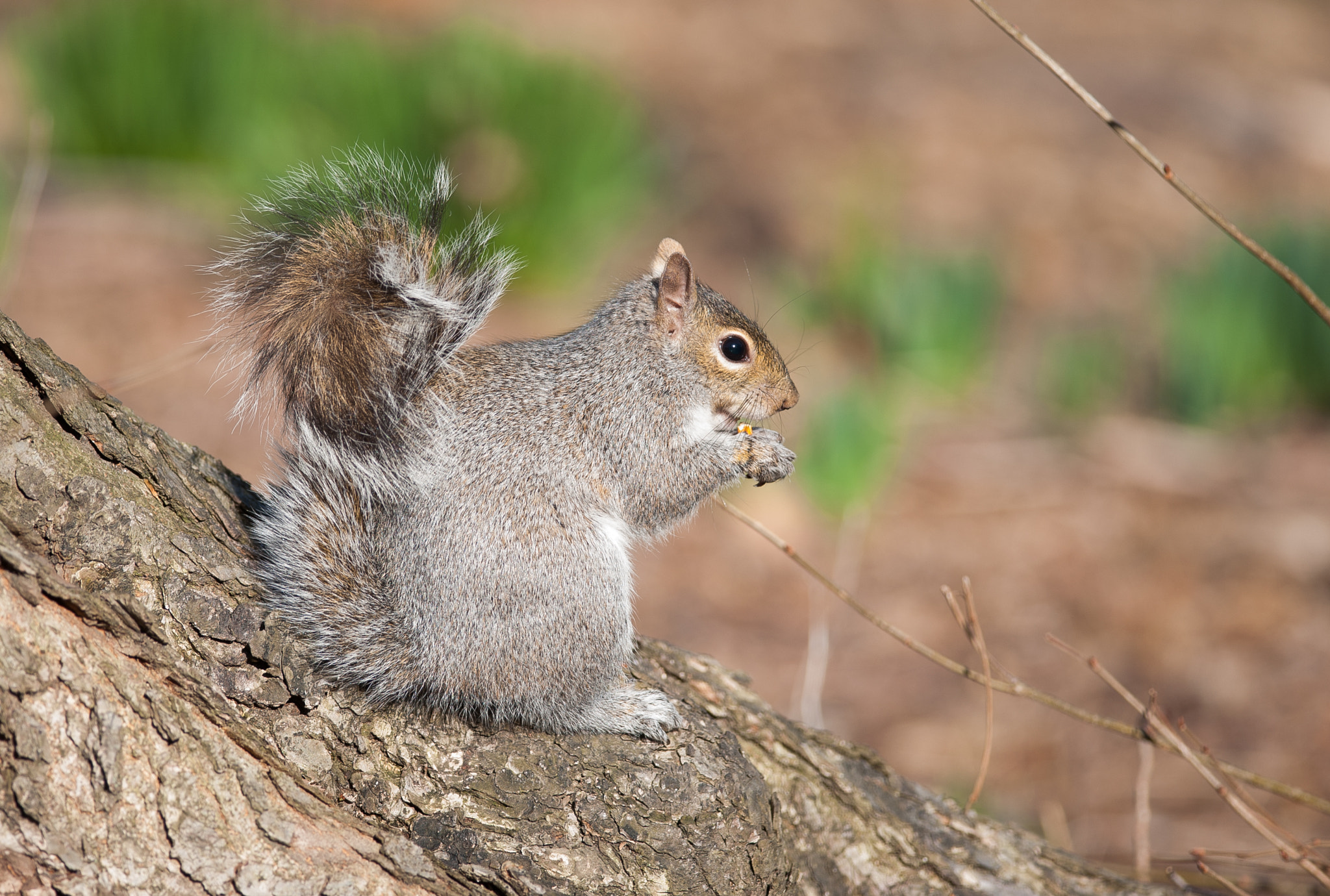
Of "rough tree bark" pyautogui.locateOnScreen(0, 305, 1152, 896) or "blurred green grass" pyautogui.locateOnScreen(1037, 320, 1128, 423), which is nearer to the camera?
"rough tree bark" pyautogui.locateOnScreen(0, 305, 1152, 896)

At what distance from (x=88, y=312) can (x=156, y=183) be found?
1.02 m

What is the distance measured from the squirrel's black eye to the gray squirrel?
365 millimetres

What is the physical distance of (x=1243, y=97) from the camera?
7.30m

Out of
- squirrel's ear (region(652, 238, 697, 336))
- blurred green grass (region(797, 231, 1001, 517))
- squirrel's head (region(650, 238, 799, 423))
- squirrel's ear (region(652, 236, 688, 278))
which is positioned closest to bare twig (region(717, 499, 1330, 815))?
squirrel's head (region(650, 238, 799, 423))

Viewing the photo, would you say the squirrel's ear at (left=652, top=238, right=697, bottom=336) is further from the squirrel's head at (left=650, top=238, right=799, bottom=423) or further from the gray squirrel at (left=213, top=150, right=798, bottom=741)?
the gray squirrel at (left=213, top=150, right=798, bottom=741)

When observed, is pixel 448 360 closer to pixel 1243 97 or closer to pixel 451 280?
pixel 451 280

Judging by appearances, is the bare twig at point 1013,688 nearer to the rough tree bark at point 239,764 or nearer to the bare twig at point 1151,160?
the rough tree bark at point 239,764

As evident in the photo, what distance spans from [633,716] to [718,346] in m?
0.76

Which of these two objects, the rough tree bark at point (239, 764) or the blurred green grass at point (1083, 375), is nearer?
the rough tree bark at point (239, 764)

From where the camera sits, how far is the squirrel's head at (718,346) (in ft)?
6.43

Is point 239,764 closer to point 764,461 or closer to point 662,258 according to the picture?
point 764,461

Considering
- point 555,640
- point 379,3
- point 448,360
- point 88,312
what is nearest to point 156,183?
point 88,312

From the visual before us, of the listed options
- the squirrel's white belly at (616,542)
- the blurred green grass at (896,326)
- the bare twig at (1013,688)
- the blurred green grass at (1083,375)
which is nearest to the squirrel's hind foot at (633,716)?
the squirrel's white belly at (616,542)

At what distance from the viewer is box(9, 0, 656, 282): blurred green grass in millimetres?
4609
